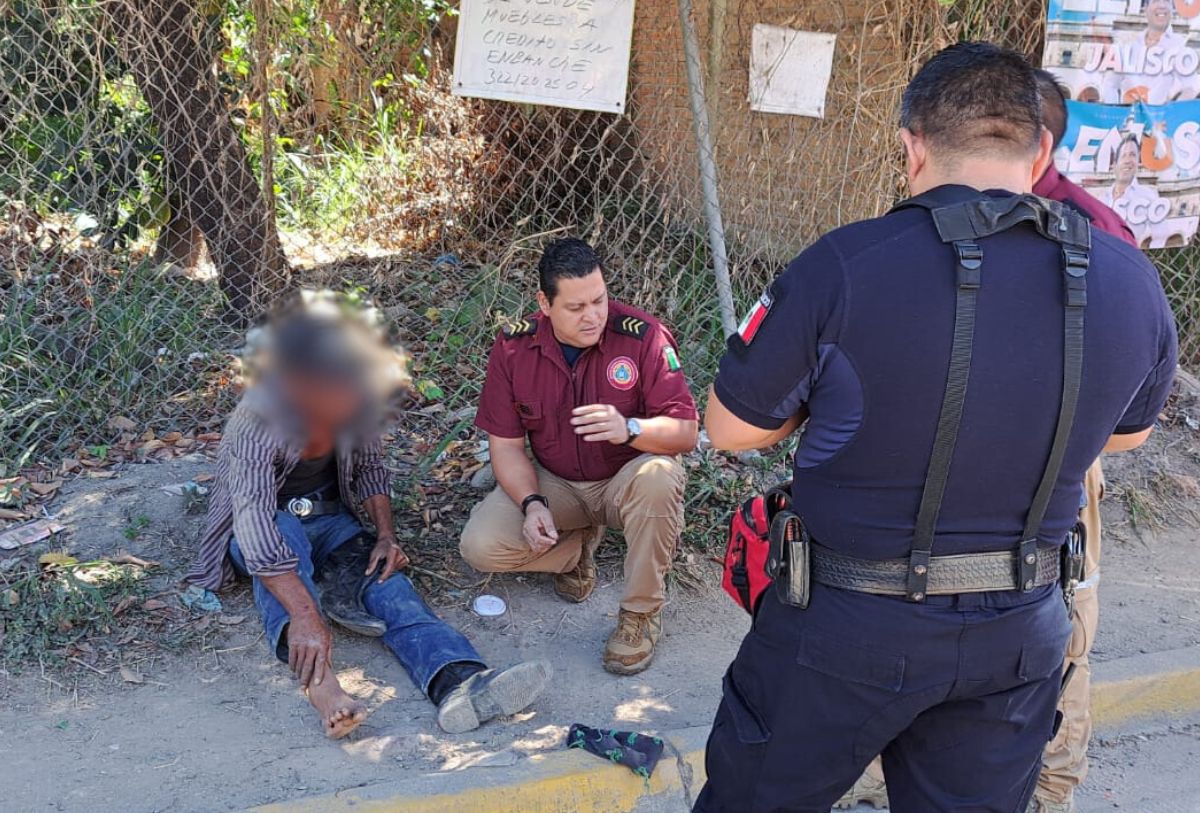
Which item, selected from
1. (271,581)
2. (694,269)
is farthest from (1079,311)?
(694,269)

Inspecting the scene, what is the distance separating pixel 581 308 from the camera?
3441 mm

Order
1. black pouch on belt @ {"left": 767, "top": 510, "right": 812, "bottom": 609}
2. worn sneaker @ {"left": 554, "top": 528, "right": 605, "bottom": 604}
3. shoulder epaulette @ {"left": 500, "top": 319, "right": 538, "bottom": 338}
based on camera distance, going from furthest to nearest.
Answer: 1. worn sneaker @ {"left": 554, "top": 528, "right": 605, "bottom": 604}
2. shoulder epaulette @ {"left": 500, "top": 319, "right": 538, "bottom": 338}
3. black pouch on belt @ {"left": 767, "top": 510, "right": 812, "bottom": 609}

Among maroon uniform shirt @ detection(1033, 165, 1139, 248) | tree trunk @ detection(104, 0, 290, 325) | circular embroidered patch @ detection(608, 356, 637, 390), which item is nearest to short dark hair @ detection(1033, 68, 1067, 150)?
maroon uniform shirt @ detection(1033, 165, 1139, 248)

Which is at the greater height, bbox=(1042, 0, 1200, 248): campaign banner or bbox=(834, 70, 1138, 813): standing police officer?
bbox=(1042, 0, 1200, 248): campaign banner

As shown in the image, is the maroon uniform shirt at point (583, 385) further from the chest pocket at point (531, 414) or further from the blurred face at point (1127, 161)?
the blurred face at point (1127, 161)

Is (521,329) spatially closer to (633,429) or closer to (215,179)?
(633,429)

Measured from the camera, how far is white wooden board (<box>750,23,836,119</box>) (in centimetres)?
475

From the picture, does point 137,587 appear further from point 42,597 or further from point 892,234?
point 892,234

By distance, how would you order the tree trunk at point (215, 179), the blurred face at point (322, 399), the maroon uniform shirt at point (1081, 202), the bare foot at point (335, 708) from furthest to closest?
the tree trunk at point (215, 179) → the bare foot at point (335, 708) → the maroon uniform shirt at point (1081, 202) → the blurred face at point (322, 399)

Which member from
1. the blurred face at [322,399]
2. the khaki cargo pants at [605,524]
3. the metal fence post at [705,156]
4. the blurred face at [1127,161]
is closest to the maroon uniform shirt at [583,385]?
the khaki cargo pants at [605,524]

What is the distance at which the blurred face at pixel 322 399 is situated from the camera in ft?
5.11

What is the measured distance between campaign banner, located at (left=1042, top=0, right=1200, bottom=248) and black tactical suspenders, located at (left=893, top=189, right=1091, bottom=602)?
3275mm

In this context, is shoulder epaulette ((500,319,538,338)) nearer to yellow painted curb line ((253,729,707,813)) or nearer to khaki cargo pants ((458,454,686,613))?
khaki cargo pants ((458,454,686,613))

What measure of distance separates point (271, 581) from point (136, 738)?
1.78 ft
